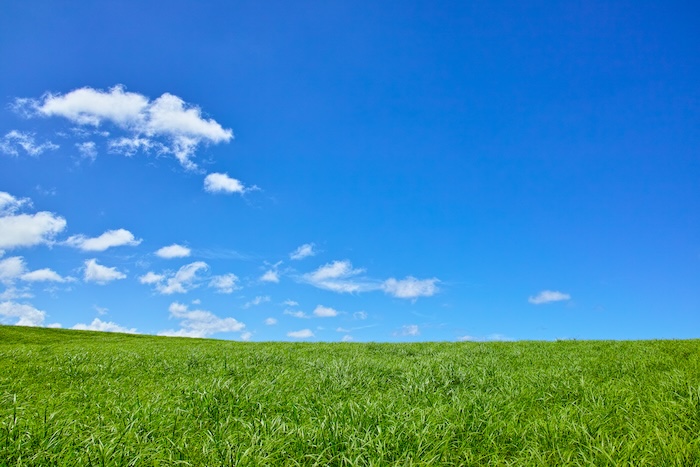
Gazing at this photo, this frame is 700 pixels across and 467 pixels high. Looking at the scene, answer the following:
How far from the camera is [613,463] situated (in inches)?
212

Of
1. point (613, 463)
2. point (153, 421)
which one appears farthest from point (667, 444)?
point (153, 421)

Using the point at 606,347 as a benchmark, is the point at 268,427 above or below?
below

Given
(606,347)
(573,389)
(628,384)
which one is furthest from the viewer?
(606,347)

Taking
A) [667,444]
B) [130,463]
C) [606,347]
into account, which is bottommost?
[130,463]

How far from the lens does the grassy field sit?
18.2 ft

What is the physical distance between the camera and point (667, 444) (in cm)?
595

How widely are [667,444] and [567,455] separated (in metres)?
1.47

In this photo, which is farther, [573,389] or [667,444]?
[573,389]

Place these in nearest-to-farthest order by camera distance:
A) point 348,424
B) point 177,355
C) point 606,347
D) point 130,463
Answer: point 130,463, point 348,424, point 177,355, point 606,347

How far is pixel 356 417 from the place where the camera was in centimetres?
676

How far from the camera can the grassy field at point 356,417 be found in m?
5.54

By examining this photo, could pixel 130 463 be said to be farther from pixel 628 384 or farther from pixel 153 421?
pixel 628 384

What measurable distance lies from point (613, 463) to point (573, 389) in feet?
13.2

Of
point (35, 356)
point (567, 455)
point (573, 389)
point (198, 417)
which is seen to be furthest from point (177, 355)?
point (567, 455)
